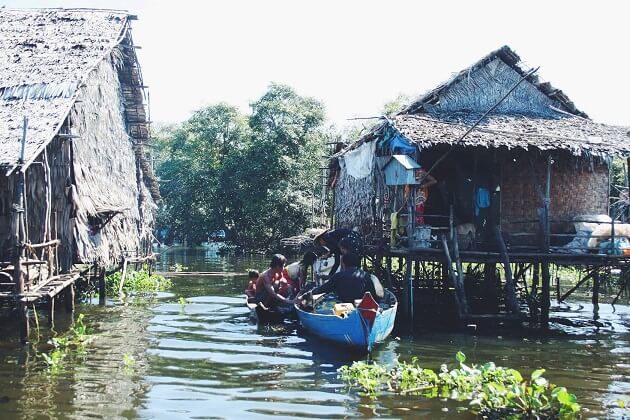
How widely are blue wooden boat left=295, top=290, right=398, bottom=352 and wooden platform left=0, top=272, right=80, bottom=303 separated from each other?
14.2 feet

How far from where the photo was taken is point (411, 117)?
14953 millimetres

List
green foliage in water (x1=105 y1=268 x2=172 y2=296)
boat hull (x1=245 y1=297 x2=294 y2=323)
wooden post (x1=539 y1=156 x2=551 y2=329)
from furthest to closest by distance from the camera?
green foliage in water (x1=105 y1=268 x2=172 y2=296) < boat hull (x1=245 y1=297 x2=294 y2=323) < wooden post (x1=539 y1=156 x2=551 y2=329)

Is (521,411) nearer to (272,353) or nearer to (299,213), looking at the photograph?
(272,353)

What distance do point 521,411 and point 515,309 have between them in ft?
19.9

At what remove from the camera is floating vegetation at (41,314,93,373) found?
987 cm

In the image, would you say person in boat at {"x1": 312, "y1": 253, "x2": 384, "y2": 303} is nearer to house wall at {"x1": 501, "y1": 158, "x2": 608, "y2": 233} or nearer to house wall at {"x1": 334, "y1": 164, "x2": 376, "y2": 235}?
house wall at {"x1": 334, "y1": 164, "x2": 376, "y2": 235}

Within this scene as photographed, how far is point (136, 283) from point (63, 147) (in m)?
7.97

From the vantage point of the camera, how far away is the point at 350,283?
11.7m

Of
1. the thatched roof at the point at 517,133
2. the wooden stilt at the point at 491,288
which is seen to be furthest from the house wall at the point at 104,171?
the wooden stilt at the point at 491,288

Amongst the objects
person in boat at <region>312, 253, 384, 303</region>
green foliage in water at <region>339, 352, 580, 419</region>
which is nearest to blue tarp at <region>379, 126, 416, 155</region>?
person in boat at <region>312, 253, 384, 303</region>

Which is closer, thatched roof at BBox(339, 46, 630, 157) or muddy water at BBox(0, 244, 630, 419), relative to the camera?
muddy water at BBox(0, 244, 630, 419)

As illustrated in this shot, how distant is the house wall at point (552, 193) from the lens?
50.7 feet

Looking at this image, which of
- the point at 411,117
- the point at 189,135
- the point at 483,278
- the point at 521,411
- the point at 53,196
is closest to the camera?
the point at 521,411

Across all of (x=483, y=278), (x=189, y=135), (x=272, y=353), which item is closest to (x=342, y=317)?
(x=272, y=353)
